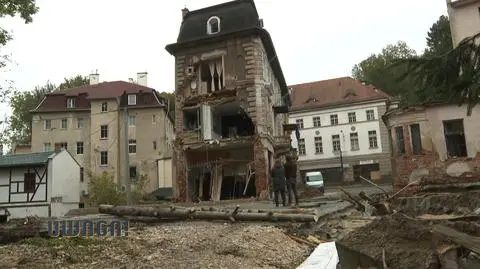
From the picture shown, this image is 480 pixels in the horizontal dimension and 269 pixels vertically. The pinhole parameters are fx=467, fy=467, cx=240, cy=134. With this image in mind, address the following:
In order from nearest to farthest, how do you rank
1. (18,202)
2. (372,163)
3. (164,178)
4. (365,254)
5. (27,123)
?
1. (365,254)
2. (18,202)
3. (164,178)
4. (372,163)
5. (27,123)

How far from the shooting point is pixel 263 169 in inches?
1118

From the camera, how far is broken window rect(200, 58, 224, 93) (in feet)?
101

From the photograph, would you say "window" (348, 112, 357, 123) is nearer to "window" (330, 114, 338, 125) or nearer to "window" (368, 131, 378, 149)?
"window" (330, 114, 338, 125)

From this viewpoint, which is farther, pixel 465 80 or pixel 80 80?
pixel 80 80

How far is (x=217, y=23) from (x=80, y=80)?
35957 millimetres

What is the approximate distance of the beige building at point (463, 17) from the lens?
1273 inches

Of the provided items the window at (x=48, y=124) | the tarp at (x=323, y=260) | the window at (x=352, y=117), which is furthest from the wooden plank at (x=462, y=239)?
the window at (x=352, y=117)

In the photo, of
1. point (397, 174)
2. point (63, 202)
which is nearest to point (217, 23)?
point (397, 174)

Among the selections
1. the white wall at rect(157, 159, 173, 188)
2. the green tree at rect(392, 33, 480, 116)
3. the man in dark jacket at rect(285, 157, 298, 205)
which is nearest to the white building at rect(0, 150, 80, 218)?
the white wall at rect(157, 159, 173, 188)

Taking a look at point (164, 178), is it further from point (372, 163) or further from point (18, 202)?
point (372, 163)

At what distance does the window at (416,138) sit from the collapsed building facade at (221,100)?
856 cm

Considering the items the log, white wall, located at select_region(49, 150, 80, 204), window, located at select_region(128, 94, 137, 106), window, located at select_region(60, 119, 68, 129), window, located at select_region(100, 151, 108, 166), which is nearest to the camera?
the log

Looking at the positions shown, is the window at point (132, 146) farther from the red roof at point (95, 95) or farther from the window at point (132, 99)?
the window at point (132, 99)

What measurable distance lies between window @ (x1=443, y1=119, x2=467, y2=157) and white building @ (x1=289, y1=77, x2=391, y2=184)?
26.0 m
